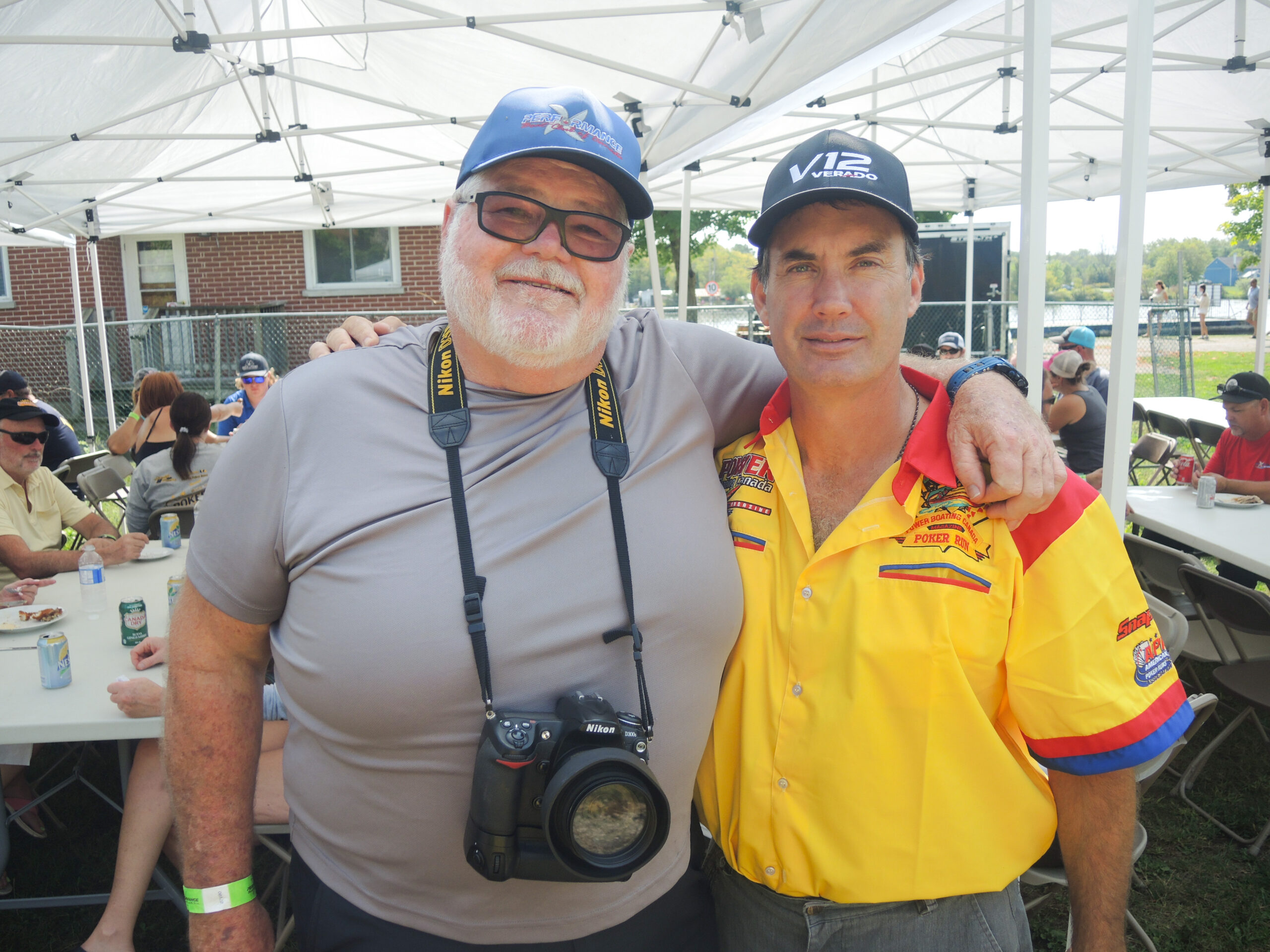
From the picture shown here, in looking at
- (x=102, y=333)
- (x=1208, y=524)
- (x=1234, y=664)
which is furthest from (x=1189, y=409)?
(x=102, y=333)

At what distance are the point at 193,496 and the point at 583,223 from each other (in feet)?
16.1

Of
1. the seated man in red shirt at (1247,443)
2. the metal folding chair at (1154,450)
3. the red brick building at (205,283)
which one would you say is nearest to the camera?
the seated man in red shirt at (1247,443)

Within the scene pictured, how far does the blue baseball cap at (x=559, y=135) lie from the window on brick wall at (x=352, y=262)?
13921 mm

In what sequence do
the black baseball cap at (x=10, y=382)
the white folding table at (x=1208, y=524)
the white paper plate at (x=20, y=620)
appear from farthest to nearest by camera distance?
1. the black baseball cap at (x=10, y=382)
2. the white folding table at (x=1208, y=524)
3. the white paper plate at (x=20, y=620)

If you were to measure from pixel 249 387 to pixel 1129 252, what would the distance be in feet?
22.8

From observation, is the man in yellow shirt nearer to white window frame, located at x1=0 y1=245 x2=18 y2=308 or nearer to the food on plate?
the food on plate

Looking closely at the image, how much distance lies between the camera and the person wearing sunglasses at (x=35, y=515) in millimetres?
4355

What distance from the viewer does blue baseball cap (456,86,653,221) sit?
1.55m

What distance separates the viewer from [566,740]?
Answer: 1.26 metres

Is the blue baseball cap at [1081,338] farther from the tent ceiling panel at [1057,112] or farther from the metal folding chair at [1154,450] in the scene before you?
the metal folding chair at [1154,450]

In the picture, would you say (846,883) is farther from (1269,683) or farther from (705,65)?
(705,65)

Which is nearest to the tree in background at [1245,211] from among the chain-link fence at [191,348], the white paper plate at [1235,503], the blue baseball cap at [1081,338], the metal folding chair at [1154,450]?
the chain-link fence at [191,348]

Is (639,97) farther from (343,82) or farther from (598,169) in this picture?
(598,169)

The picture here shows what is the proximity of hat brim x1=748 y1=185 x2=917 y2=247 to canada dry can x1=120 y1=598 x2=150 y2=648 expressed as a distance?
106 inches
